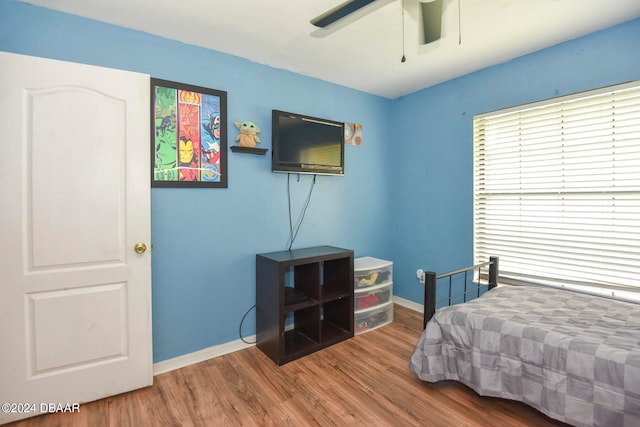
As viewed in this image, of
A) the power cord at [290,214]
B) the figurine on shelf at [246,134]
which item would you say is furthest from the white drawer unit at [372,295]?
the figurine on shelf at [246,134]

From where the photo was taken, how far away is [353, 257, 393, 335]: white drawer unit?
2.89 m

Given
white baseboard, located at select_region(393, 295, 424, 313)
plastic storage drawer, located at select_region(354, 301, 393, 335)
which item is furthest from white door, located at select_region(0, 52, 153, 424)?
white baseboard, located at select_region(393, 295, 424, 313)

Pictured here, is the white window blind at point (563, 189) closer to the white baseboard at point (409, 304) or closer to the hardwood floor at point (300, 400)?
the white baseboard at point (409, 304)

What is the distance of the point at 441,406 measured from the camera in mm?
1820

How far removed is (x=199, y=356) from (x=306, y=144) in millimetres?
1994

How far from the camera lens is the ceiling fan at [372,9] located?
A: 4.65 feet

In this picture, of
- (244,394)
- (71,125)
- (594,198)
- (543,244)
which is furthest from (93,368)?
(594,198)

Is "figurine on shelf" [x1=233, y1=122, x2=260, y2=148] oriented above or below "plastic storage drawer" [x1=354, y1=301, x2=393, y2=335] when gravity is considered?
above

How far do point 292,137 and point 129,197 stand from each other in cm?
137

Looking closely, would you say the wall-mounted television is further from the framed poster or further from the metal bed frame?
A: the metal bed frame

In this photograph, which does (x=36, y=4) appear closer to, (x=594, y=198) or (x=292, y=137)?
(x=292, y=137)

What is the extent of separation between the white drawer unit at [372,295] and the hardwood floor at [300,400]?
0.51m

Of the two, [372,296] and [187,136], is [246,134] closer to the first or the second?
[187,136]

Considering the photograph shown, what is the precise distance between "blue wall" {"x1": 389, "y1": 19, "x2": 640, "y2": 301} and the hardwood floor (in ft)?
4.37
